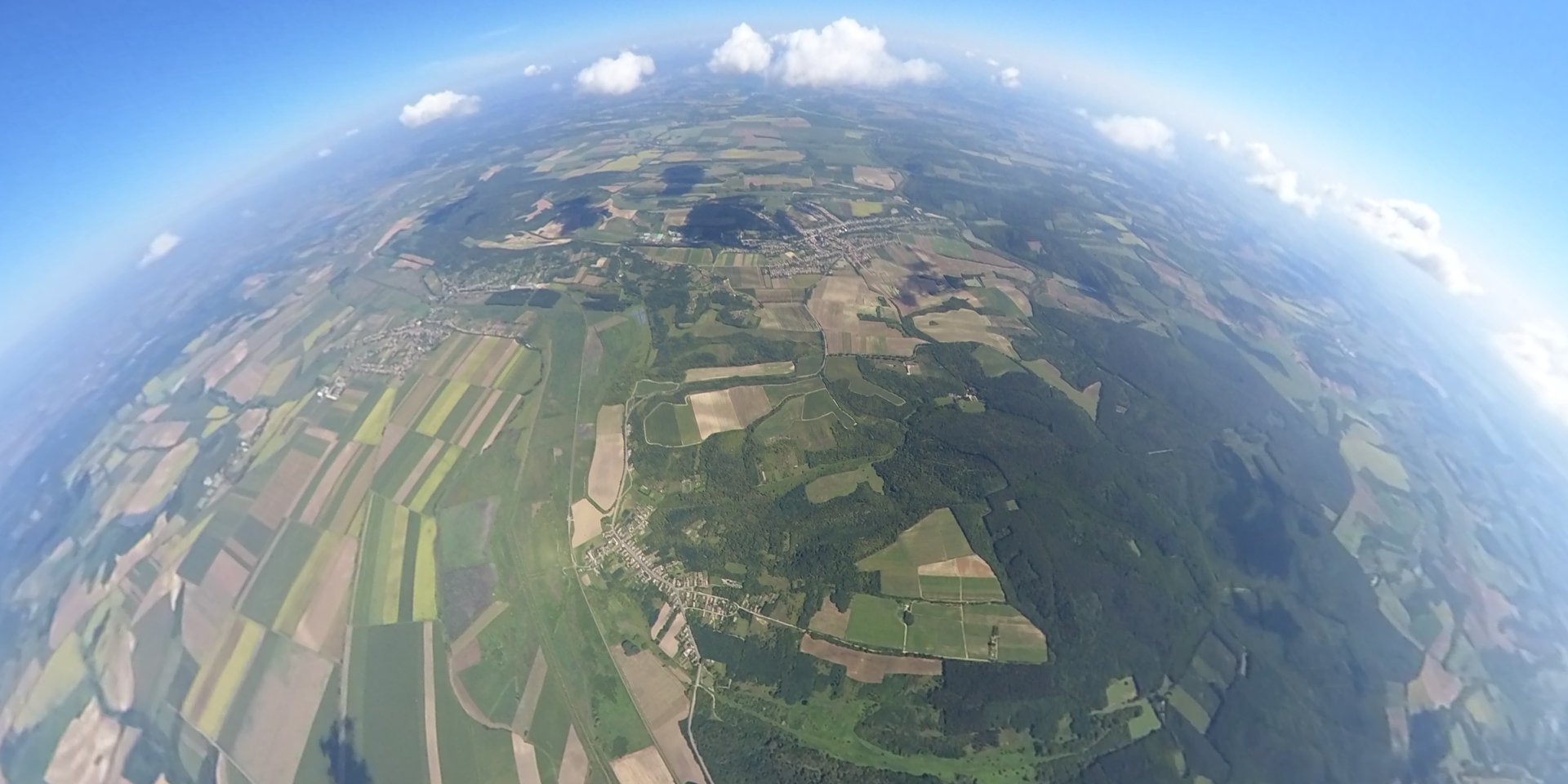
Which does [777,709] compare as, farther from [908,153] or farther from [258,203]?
[258,203]

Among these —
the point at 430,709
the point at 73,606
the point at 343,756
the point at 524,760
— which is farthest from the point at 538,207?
the point at 524,760

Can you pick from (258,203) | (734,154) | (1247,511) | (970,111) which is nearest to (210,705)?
(1247,511)

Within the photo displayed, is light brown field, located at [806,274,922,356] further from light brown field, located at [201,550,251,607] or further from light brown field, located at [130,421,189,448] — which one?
light brown field, located at [130,421,189,448]

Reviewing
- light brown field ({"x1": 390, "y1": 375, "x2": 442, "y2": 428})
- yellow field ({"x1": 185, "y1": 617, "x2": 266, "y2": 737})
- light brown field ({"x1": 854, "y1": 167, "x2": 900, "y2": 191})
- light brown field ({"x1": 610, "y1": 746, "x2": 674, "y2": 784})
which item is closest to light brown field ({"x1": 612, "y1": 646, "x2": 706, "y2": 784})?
light brown field ({"x1": 610, "y1": 746, "x2": 674, "y2": 784})

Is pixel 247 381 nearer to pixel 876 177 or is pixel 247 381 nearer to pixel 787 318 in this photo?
pixel 787 318

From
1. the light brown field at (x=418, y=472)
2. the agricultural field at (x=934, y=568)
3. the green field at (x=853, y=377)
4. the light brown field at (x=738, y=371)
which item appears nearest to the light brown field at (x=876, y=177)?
the green field at (x=853, y=377)
